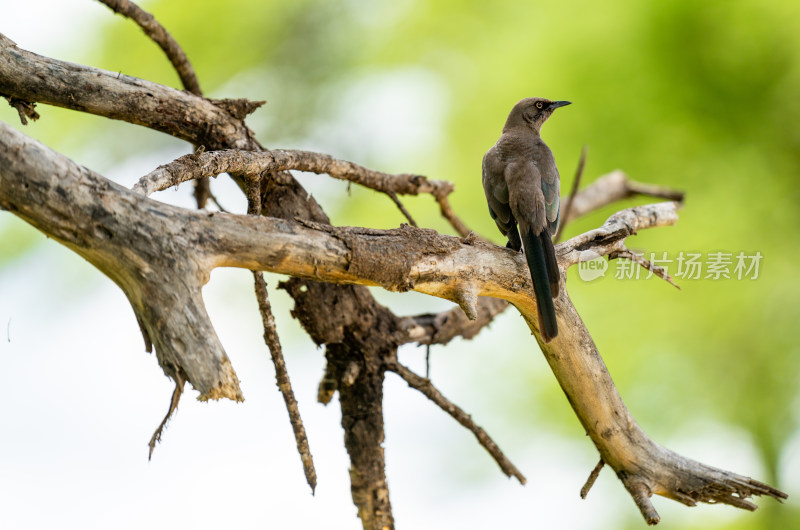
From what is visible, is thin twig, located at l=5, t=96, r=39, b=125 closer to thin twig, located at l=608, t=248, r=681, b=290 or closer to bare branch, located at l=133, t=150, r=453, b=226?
bare branch, located at l=133, t=150, r=453, b=226

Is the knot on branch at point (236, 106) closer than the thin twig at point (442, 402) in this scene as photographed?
Yes

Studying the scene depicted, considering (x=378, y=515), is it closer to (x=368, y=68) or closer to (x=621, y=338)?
(x=621, y=338)

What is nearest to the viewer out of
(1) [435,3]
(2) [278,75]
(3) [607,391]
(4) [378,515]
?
(3) [607,391]

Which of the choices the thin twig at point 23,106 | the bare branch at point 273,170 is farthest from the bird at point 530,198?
the thin twig at point 23,106

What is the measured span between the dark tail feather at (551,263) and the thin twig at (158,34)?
1.92m

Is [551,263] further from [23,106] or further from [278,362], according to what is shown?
[23,106]

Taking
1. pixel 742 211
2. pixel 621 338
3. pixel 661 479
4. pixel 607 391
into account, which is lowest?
pixel 661 479

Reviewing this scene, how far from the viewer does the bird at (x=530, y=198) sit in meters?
2.79

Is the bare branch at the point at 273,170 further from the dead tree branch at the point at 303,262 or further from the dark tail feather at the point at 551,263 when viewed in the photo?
the dark tail feather at the point at 551,263

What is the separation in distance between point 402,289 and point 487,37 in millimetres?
6127

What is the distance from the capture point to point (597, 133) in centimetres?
789

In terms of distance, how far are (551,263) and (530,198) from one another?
16.6 inches

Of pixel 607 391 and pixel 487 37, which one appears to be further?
pixel 487 37

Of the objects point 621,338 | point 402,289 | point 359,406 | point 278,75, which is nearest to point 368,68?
point 278,75
